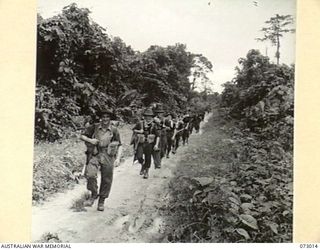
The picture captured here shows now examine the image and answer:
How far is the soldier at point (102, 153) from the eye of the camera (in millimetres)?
2826

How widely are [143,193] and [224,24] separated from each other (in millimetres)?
1119

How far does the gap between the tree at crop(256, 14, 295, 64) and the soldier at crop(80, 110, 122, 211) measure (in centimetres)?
105

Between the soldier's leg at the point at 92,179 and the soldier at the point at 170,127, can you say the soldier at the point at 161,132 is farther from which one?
the soldier's leg at the point at 92,179

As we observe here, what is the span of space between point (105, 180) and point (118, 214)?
0.69 ft

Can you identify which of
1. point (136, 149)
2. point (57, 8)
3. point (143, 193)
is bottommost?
point (143, 193)

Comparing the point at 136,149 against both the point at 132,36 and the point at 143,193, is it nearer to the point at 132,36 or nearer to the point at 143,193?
the point at 143,193

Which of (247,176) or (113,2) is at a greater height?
(113,2)

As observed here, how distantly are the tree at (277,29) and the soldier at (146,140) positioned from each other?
2.70 feet

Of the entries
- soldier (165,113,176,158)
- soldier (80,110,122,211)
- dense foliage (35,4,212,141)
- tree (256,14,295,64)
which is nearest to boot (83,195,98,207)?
soldier (80,110,122,211)

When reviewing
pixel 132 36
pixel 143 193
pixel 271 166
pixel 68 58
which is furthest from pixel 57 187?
pixel 271 166

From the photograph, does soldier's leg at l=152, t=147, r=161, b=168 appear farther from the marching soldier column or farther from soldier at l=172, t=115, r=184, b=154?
soldier at l=172, t=115, r=184, b=154

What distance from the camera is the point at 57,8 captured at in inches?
111

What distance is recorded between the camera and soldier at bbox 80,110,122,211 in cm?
283

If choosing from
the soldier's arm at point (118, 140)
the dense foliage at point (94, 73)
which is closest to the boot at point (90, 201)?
the soldier's arm at point (118, 140)
